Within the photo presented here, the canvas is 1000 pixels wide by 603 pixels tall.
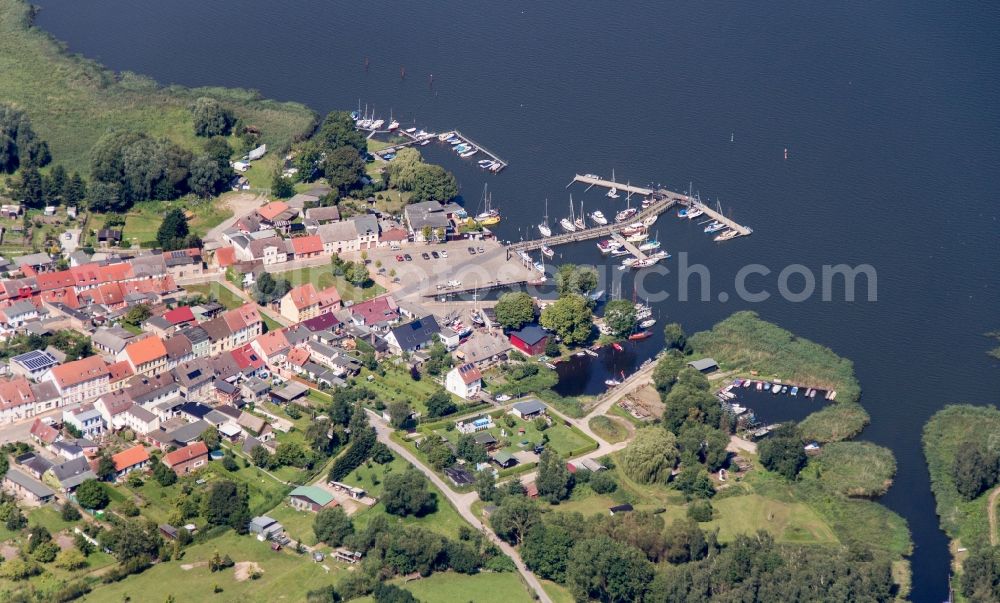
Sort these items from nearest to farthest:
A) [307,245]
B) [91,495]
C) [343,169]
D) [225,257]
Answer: [91,495] < [225,257] < [307,245] < [343,169]

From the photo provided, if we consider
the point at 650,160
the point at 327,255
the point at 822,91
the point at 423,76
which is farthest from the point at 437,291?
the point at 822,91

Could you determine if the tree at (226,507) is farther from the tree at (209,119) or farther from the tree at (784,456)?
the tree at (209,119)

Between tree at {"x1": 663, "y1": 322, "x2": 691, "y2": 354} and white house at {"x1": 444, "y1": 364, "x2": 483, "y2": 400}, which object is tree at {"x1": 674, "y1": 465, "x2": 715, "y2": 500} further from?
white house at {"x1": 444, "y1": 364, "x2": 483, "y2": 400}

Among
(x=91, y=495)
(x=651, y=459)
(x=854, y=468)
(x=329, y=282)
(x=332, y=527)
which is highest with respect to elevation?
(x=329, y=282)

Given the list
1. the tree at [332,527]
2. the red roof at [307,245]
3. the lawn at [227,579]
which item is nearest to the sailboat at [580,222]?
the red roof at [307,245]

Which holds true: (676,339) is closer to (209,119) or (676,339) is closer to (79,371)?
(79,371)

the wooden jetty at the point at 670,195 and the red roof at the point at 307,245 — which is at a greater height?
the wooden jetty at the point at 670,195

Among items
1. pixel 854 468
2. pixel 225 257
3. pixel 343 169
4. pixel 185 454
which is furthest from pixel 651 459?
pixel 343 169
